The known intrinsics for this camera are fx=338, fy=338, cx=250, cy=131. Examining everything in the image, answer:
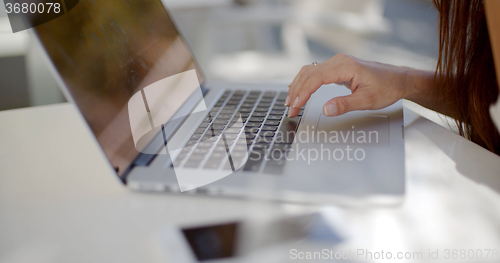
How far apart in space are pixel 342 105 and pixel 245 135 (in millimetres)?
140

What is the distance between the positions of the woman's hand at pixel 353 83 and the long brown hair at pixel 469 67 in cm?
7

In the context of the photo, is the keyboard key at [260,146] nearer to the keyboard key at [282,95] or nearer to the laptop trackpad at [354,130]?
the laptop trackpad at [354,130]

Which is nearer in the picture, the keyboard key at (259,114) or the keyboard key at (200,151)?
the keyboard key at (200,151)

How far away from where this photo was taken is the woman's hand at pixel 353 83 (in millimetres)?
481

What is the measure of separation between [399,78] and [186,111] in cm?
33

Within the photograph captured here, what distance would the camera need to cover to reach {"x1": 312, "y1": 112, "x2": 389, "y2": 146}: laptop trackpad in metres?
0.44

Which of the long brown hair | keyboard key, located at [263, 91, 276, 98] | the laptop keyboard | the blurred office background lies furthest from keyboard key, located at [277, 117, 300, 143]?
the blurred office background

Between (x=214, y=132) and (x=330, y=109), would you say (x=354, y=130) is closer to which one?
(x=330, y=109)

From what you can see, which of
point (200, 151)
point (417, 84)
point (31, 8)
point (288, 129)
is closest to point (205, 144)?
point (200, 151)

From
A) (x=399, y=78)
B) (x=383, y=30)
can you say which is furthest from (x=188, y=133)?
(x=383, y=30)

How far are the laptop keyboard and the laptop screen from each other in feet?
0.24

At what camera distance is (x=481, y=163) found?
15.9 inches

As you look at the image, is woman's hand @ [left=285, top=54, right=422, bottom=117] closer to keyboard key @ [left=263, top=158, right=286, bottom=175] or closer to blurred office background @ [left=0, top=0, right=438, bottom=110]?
keyboard key @ [left=263, top=158, right=286, bottom=175]

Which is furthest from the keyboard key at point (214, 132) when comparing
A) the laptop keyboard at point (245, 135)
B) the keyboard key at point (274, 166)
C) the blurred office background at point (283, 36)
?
the blurred office background at point (283, 36)
